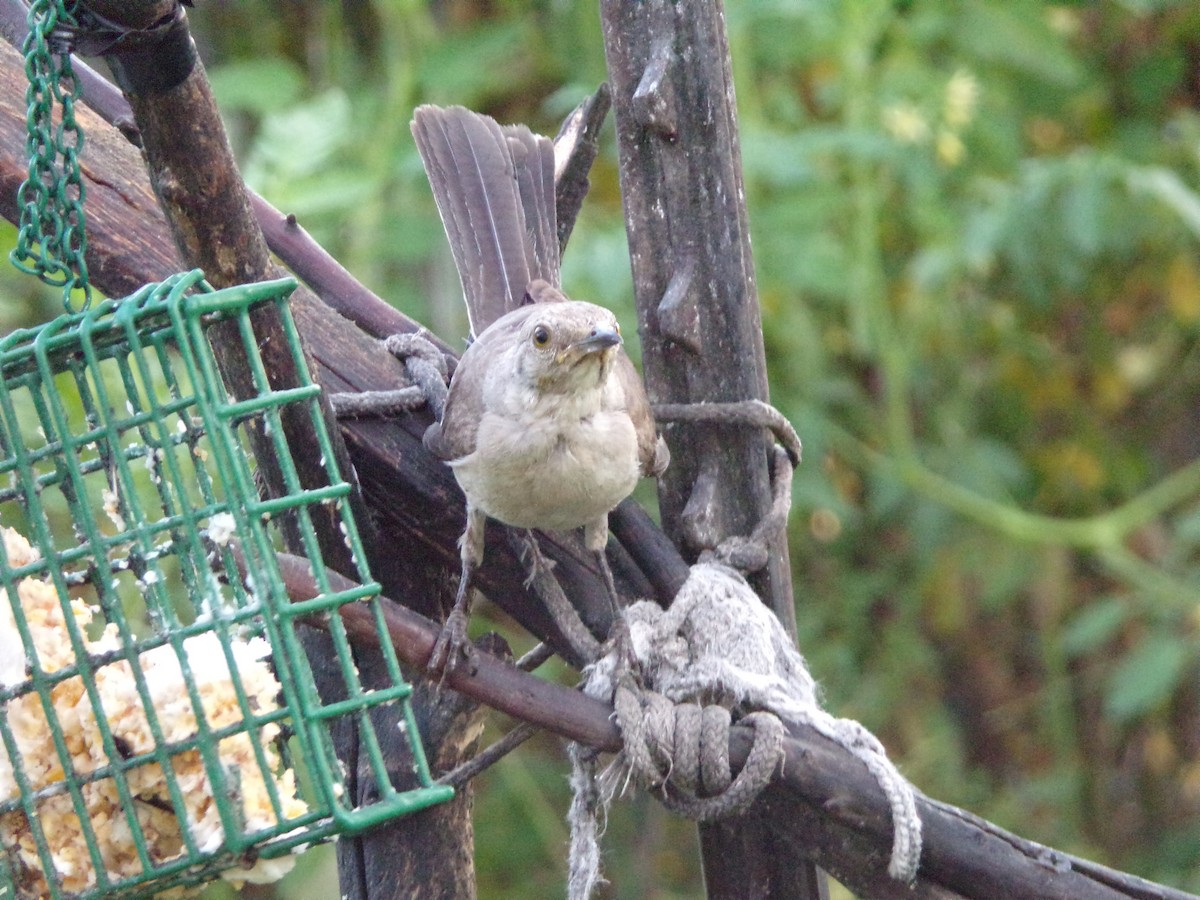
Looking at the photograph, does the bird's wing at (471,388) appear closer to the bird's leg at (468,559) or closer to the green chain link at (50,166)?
the bird's leg at (468,559)

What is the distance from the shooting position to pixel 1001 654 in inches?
236

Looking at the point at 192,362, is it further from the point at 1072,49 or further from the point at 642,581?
the point at 1072,49

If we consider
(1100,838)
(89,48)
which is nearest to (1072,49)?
(1100,838)

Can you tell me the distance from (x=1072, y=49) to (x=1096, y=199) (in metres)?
1.56

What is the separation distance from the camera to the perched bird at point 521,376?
7.98 feet

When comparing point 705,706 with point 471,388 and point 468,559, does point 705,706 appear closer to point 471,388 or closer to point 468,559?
point 468,559

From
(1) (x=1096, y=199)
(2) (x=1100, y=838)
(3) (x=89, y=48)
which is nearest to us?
(3) (x=89, y=48)

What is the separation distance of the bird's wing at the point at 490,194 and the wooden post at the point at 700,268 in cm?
59

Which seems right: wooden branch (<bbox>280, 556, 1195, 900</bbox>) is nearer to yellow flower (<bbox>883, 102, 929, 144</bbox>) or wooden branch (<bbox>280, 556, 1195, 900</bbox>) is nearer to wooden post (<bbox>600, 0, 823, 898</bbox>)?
wooden post (<bbox>600, 0, 823, 898</bbox>)

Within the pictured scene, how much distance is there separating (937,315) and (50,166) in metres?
3.48

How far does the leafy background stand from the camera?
4.06 meters

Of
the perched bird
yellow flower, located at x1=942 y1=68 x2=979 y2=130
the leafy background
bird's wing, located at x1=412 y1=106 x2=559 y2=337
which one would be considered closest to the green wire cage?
the perched bird

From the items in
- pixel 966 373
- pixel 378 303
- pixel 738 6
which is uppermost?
pixel 738 6

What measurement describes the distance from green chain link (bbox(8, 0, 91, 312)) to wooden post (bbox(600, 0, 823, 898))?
86cm
